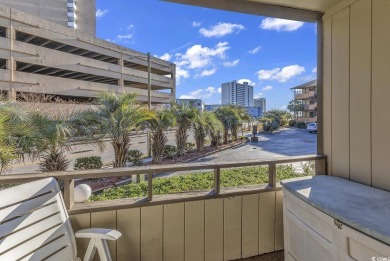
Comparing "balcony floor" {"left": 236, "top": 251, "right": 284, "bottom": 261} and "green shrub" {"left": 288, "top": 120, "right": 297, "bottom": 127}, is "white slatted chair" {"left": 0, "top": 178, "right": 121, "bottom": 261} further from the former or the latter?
"green shrub" {"left": 288, "top": 120, "right": 297, "bottom": 127}

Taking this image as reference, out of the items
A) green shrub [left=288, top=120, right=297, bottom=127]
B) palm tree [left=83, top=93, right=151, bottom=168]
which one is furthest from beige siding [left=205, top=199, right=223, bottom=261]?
green shrub [left=288, top=120, right=297, bottom=127]

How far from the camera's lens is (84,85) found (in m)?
22.8

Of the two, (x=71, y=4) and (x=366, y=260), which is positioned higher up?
(x=71, y=4)

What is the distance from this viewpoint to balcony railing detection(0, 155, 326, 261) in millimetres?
1664

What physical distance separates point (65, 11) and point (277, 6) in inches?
1530

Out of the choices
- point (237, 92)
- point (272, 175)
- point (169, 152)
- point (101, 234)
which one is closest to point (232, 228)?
point (272, 175)

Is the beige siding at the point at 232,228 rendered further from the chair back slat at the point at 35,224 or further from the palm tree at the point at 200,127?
the palm tree at the point at 200,127

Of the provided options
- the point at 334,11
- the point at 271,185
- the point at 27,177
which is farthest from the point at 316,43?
the point at 27,177

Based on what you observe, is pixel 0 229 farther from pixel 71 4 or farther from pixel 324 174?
pixel 71 4

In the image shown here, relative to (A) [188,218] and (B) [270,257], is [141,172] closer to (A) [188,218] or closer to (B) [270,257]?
(A) [188,218]

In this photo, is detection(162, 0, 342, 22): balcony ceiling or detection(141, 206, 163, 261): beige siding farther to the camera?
detection(162, 0, 342, 22): balcony ceiling

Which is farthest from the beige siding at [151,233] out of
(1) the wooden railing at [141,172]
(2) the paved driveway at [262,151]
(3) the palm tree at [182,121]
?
(3) the palm tree at [182,121]

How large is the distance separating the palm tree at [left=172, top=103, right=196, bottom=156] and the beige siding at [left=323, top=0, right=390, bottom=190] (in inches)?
293

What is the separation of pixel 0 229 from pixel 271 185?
6.31ft
